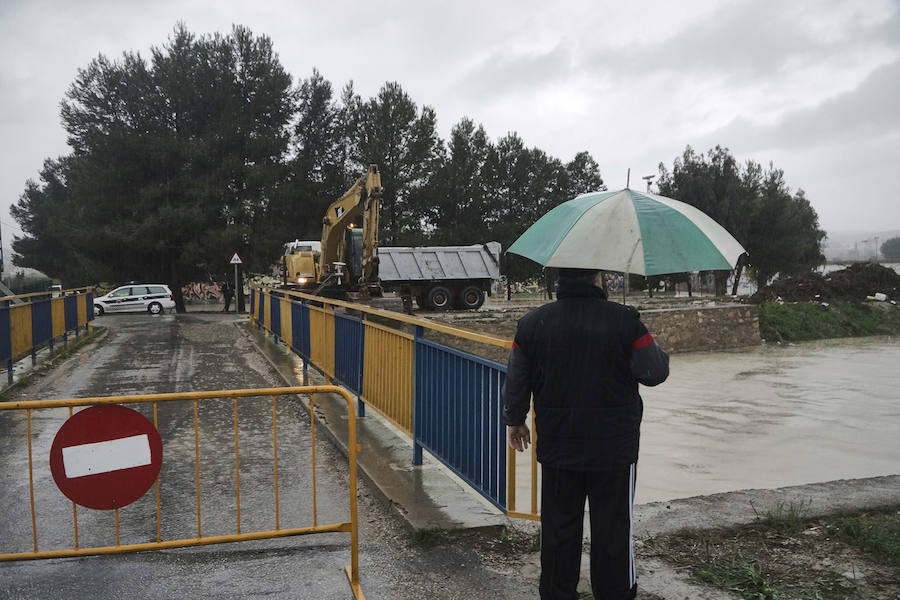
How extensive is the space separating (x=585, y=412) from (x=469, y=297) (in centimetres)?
2410

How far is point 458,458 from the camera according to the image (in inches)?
181

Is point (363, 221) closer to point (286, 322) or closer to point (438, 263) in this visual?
point (286, 322)

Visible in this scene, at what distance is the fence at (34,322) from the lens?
9.86 m

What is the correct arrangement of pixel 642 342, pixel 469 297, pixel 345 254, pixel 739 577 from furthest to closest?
pixel 469 297 < pixel 345 254 < pixel 739 577 < pixel 642 342

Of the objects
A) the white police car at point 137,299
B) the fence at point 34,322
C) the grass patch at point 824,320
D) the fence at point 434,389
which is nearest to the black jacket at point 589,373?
the fence at point 434,389

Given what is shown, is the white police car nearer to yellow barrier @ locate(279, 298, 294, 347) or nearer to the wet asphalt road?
yellow barrier @ locate(279, 298, 294, 347)

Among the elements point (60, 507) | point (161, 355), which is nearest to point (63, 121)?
point (161, 355)

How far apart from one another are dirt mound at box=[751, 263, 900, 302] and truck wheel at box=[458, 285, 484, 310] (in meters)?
12.4

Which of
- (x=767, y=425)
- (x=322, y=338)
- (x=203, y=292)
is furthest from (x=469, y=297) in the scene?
(x=203, y=292)

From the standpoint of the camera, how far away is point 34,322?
1154cm

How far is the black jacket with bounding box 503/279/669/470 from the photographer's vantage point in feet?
9.18

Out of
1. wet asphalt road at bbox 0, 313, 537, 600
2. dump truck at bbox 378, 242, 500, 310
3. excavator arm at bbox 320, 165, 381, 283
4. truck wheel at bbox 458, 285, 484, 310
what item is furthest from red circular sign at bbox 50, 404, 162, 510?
truck wheel at bbox 458, 285, 484, 310

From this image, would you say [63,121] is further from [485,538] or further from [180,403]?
[485,538]

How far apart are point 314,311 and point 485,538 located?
20.1ft
